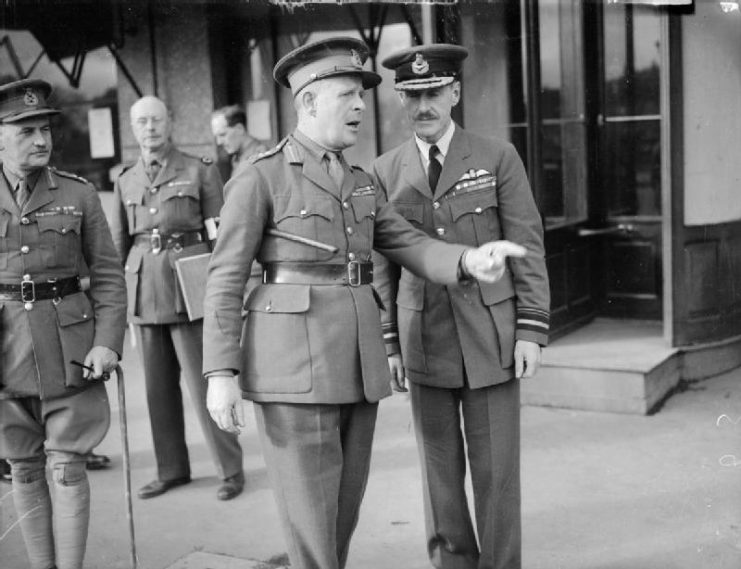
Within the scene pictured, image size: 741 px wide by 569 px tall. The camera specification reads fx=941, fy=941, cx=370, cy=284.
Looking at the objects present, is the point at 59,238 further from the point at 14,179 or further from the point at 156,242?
the point at 156,242

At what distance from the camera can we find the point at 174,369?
15.3 ft

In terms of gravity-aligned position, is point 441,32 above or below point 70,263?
above

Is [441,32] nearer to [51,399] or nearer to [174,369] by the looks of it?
[174,369]

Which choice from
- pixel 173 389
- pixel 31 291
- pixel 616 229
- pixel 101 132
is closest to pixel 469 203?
pixel 31 291

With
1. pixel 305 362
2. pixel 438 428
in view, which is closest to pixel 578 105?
pixel 438 428

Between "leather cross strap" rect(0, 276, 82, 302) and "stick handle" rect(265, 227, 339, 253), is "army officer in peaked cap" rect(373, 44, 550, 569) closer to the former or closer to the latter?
"stick handle" rect(265, 227, 339, 253)

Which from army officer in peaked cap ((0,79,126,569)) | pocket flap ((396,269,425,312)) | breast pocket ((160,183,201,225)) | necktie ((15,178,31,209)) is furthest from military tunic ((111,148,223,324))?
pocket flap ((396,269,425,312))

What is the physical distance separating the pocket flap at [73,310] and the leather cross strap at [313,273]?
931 mm

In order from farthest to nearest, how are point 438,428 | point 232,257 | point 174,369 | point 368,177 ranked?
point 174,369 < point 438,428 < point 368,177 < point 232,257

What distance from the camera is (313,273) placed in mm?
2785

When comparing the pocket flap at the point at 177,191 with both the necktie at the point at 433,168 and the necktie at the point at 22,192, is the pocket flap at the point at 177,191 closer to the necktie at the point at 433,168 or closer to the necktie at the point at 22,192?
the necktie at the point at 22,192

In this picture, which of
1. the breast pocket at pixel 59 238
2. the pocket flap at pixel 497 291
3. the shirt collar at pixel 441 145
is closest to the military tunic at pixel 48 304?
the breast pocket at pixel 59 238

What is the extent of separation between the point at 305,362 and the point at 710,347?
3922 mm

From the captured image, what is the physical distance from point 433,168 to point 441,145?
8 cm
